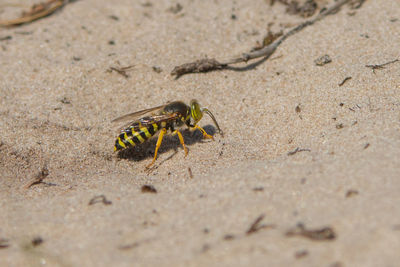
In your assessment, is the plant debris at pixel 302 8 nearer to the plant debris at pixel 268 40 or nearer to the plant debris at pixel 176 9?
the plant debris at pixel 268 40

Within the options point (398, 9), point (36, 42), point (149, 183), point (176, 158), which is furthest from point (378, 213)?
point (36, 42)

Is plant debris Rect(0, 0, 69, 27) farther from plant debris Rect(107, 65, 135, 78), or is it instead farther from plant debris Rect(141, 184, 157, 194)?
plant debris Rect(141, 184, 157, 194)

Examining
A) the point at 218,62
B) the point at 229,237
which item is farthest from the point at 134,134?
the point at 229,237

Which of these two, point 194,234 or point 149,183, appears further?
point 149,183

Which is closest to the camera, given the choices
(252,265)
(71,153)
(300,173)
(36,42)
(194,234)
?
(252,265)

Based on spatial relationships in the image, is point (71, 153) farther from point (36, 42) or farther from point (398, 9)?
point (398, 9)

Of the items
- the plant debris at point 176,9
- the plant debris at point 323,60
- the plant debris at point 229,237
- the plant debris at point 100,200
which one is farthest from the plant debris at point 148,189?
the plant debris at point 176,9

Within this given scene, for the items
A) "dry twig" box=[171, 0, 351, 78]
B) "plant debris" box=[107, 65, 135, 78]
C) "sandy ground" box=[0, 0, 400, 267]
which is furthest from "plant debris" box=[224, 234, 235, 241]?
"plant debris" box=[107, 65, 135, 78]
